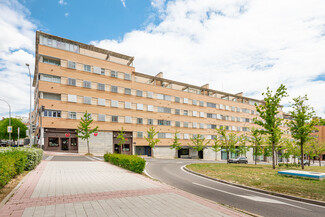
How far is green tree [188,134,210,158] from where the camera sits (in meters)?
49.6

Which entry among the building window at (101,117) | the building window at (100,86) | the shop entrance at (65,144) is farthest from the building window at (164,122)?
the shop entrance at (65,144)

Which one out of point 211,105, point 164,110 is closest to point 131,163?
point 164,110

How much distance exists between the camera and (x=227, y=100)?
202ft

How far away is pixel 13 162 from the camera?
877cm

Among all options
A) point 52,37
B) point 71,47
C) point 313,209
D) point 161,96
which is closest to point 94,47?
point 71,47

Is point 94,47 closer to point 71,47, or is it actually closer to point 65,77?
point 71,47

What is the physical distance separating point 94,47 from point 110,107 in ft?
45.4

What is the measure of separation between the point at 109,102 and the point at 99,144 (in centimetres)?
895

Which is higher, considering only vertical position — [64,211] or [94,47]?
[94,47]

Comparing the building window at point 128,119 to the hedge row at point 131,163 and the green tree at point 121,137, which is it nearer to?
the green tree at point 121,137

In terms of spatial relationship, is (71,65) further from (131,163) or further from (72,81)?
(131,163)

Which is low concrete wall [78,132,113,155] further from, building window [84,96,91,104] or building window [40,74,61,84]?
building window [40,74,61,84]

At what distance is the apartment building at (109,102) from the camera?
3397cm

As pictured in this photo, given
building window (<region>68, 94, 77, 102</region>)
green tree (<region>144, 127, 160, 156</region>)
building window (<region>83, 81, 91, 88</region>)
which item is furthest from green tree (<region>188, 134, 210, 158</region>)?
building window (<region>68, 94, 77, 102</region>)
